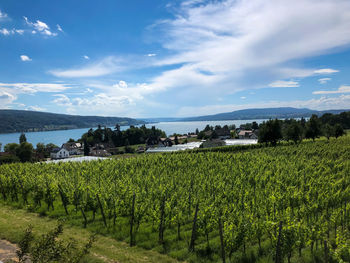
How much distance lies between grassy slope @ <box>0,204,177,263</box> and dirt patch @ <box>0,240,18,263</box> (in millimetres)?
301

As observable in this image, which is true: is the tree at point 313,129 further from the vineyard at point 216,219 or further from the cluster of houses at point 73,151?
the cluster of houses at point 73,151

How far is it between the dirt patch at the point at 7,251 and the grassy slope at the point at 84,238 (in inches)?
11.8

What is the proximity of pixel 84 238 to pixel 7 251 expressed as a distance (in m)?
2.99

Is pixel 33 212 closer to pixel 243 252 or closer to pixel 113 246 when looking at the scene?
pixel 113 246

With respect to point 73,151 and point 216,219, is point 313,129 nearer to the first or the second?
point 216,219

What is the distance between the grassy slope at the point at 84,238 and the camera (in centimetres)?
930

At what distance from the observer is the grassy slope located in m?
9.30

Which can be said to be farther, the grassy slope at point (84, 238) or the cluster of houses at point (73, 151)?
the cluster of houses at point (73, 151)

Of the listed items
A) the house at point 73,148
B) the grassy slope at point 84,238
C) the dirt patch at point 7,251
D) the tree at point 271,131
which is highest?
the tree at point 271,131

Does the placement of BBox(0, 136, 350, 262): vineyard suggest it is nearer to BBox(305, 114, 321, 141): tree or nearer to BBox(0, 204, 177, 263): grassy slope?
BBox(0, 204, 177, 263): grassy slope

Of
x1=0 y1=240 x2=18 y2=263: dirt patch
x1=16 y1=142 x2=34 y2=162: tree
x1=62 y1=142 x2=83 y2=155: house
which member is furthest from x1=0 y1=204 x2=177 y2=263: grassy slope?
x1=62 y1=142 x2=83 y2=155: house

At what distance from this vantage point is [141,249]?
33.3 feet

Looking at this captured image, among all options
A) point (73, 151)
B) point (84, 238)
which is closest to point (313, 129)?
point (84, 238)

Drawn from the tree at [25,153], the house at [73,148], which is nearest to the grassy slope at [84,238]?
the tree at [25,153]
